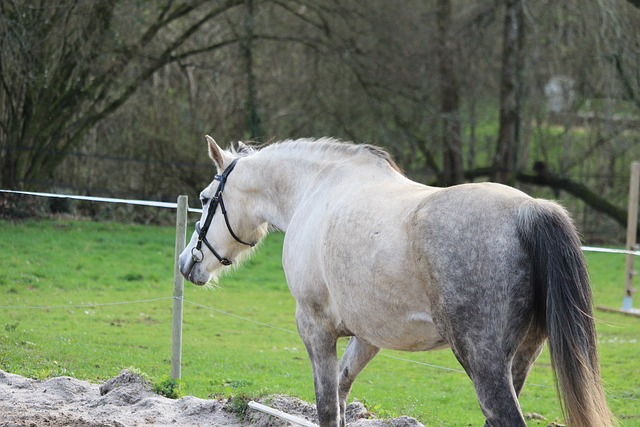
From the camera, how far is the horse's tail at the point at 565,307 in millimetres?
3254

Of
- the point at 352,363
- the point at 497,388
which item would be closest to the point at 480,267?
the point at 497,388

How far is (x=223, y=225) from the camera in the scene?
5.23 metres

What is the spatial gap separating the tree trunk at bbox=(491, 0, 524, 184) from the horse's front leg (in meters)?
13.2

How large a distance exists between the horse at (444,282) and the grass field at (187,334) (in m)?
0.51

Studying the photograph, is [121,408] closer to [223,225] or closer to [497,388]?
[223,225]

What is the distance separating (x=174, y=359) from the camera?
6.43 metres

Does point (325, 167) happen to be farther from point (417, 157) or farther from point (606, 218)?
point (606, 218)

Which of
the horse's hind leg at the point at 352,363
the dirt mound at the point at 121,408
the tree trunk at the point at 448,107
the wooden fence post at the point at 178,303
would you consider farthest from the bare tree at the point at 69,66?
the horse's hind leg at the point at 352,363

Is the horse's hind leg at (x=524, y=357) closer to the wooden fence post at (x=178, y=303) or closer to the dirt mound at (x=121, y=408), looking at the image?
the dirt mound at (x=121, y=408)

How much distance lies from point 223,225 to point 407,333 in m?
1.83

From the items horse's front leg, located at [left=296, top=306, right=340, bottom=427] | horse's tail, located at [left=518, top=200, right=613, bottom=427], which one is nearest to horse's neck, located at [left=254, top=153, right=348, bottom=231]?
horse's front leg, located at [left=296, top=306, right=340, bottom=427]

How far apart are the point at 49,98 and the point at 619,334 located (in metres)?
9.43

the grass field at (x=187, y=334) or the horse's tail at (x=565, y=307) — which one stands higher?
the horse's tail at (x=565, y=307)

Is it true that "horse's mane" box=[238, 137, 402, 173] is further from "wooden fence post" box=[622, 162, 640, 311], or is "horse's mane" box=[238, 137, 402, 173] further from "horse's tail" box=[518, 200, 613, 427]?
"wooden fence post" box=[622, 162, 640, 311]
